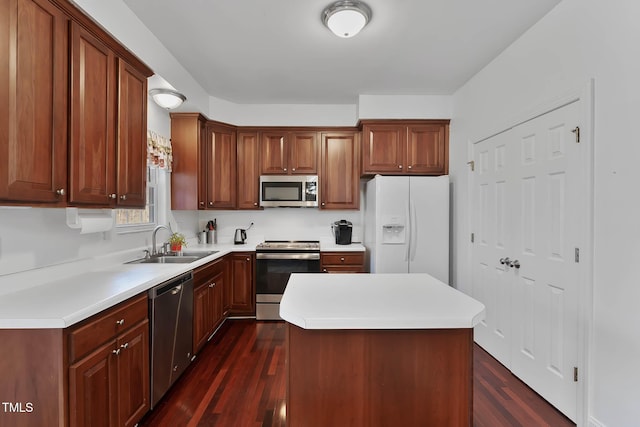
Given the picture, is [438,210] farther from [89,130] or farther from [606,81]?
[89,130]

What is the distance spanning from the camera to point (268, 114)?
3.98 meters

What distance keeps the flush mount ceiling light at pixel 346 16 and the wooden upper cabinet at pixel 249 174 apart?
203cm

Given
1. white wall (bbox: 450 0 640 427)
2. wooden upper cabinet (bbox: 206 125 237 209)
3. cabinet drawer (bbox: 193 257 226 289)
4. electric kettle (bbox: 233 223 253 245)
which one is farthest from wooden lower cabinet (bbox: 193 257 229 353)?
white wall (bbox: 450 0 640 427)

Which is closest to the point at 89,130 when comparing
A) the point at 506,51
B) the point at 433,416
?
the point at 433,416

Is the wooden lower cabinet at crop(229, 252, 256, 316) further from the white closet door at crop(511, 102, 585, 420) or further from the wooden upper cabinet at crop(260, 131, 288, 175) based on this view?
the white closet door at crop(511, 102, 585, 420)

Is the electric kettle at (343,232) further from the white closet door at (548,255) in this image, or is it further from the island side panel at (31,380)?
the island side panel at (31,380)

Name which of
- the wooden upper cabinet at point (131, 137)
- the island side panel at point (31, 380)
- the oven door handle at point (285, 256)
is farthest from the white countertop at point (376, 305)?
the oven door handle at point (285, 256)

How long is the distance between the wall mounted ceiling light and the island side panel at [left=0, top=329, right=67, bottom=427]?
2.15 metres

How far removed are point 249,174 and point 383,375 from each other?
3137 mm

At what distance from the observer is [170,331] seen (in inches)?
82.9

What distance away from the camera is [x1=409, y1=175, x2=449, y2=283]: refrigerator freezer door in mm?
3359

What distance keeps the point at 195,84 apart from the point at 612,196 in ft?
12.0

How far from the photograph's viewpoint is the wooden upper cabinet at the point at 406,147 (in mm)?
3598

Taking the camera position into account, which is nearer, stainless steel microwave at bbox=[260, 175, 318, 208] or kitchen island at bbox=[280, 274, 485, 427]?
kitchen island at bbox=[280, 274, 485, 427]
